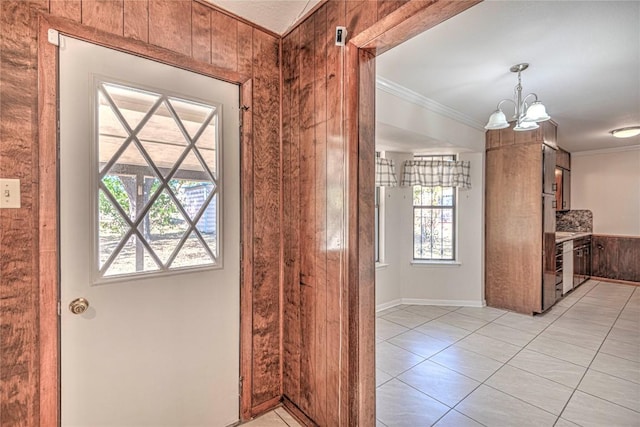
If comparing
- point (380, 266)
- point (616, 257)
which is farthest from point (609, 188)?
point (380, 266)

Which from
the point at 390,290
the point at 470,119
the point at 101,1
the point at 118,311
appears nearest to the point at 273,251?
the point at 118,311

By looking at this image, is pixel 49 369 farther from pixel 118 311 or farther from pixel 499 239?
pixel 499 239

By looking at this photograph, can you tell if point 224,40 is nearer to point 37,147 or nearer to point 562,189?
point 37,147

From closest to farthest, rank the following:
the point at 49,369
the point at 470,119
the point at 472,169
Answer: the point at 49,369 < the point at 470,119 < the point at 472,169

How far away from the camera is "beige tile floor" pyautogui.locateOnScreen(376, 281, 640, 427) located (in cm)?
197

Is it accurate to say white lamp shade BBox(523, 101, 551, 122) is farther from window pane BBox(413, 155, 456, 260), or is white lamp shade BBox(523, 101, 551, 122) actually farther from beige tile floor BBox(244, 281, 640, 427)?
beige tile floor BBox(244, 281, 640, 427)

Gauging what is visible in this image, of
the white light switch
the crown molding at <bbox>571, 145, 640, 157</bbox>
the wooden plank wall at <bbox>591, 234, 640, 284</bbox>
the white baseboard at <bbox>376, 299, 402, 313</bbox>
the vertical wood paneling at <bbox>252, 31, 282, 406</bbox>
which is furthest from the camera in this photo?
the crown molding at <bbox>571, 145, 640, 157</bbox>

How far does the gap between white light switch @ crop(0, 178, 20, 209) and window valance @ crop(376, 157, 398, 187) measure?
336cm

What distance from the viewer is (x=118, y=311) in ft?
4.76

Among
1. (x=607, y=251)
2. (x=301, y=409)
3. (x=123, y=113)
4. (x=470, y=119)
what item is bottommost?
(x=301, y=409)

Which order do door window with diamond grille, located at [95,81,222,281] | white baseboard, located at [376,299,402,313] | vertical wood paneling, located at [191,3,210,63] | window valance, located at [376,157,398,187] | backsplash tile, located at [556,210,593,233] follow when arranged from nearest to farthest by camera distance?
door window with diamond grille, located at [95,81,222,281], vertical wood paneling, located at [191,3,210,63], window valance, located at [376,157,398,187], white baseboard, located at [376,299,402,313], backsplash tile, located at [556,210,593,233]

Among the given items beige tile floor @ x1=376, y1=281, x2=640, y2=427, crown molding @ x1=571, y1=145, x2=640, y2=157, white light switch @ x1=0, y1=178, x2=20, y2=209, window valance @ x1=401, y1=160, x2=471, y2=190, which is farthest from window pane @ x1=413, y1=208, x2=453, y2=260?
white light switch @ x1=0, y1=178, x2=20, y2=209

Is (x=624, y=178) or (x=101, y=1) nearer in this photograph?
(x=101, y=1)

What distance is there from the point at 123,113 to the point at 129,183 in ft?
1.11
